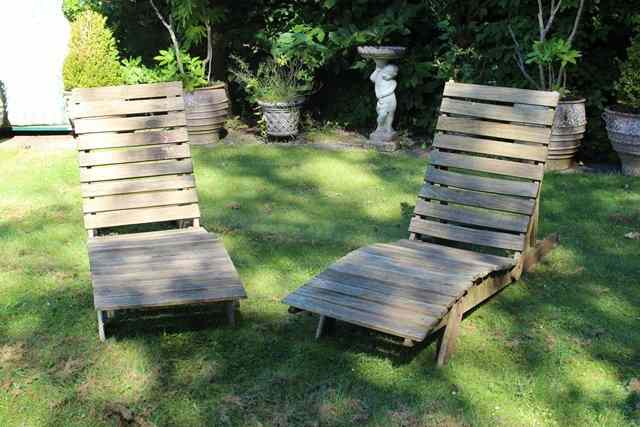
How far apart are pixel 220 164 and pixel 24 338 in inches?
144

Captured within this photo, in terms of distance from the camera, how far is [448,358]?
3984mm

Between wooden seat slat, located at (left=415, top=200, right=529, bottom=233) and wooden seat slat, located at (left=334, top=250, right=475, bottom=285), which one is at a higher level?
wooden seat slat, located at (left=415, top=200, right=529, bottom=233)

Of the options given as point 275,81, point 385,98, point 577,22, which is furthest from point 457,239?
point 275,81

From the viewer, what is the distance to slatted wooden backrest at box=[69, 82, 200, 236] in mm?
5242

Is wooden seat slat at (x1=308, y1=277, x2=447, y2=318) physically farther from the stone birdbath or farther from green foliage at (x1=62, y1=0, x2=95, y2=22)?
green foliage at (x1=62, y1=0, x2=95, y2=22)

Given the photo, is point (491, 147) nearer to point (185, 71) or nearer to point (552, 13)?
point (552, 13)

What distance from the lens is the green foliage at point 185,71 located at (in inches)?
345

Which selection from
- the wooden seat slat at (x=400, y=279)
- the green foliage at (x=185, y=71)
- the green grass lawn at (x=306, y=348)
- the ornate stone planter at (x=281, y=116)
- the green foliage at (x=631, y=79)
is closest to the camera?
the green grass lawn at (x=306, y=348)

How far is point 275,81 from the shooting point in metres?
8.57

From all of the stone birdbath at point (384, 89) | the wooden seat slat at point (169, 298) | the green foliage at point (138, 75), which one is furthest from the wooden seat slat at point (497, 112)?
the green foliage at point (138, 75)

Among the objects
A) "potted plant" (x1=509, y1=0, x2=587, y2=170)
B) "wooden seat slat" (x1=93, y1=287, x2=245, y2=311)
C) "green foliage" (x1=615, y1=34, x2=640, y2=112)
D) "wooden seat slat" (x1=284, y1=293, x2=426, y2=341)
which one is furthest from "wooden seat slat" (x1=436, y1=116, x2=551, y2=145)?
"green foliage" (x1=615, y1=34, x2=640, y2=112)

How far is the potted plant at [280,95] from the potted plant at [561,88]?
2348 mm

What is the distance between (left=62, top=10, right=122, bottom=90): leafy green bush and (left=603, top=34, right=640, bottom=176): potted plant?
16.8 ft

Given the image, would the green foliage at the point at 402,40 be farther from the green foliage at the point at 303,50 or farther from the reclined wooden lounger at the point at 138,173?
the reclined wooden lounger at the point at 138,173
